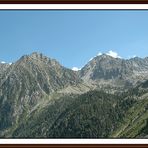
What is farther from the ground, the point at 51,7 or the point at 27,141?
the point at 51,7

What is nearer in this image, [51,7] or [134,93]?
[51,7]

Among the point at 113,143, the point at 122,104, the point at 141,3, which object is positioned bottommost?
the point at 113,143

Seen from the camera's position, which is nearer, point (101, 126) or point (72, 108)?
point (101, 126)

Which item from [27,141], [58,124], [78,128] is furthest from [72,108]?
[27,141]

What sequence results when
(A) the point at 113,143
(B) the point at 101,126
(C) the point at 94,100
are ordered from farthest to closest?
(C) the point at 94,100 < (B) the point at 101,126 < (A) the point at 113,143

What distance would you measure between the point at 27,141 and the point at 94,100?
189 m

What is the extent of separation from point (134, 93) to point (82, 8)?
194 metres

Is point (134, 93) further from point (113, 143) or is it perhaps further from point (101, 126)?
point (113, 143)

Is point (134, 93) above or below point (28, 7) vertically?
above

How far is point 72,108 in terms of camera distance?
655 ft

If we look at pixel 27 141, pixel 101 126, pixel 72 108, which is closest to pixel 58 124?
pixel 72 108

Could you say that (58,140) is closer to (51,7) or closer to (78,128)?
(51,7)

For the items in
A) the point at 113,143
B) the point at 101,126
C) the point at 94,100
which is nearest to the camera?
the point at 113,143

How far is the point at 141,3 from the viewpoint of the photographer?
18.3ft
